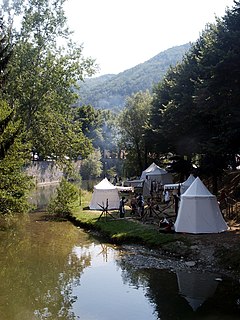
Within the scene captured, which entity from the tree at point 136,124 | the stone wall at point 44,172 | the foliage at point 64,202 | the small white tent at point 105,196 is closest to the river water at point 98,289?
the foliage at point 64,202

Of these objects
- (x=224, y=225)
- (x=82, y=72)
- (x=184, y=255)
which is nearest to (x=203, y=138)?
(x=224, y=225)

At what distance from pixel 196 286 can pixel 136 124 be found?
1607 inches

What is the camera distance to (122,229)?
2520cm

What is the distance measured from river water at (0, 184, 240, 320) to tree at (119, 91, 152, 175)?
3361 centimetres

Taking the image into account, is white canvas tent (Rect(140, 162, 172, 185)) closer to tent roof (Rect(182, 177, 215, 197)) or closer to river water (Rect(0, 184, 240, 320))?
tent roof (Rect(182, 177, 215, 197))

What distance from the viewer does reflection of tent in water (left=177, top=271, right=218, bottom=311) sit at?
14.5 metres

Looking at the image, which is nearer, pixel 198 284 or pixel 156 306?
pixel 156 306

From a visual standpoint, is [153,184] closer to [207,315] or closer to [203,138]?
[203,138]

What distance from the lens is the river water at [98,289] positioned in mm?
13352

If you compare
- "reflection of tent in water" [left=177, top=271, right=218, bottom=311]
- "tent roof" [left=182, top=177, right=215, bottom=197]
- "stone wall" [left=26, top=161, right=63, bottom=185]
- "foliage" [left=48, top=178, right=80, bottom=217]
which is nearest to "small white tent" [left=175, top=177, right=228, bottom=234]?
"tent roof" [left=182, top=177, right=215, bottom=197]

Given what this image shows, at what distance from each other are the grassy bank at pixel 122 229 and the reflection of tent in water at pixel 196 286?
436 centimetres

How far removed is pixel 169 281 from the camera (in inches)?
652

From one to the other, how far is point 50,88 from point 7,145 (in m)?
11.4

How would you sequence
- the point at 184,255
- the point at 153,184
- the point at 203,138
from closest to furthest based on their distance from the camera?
the point at 184,255 → the point at 203,138 → the point at 153,184
